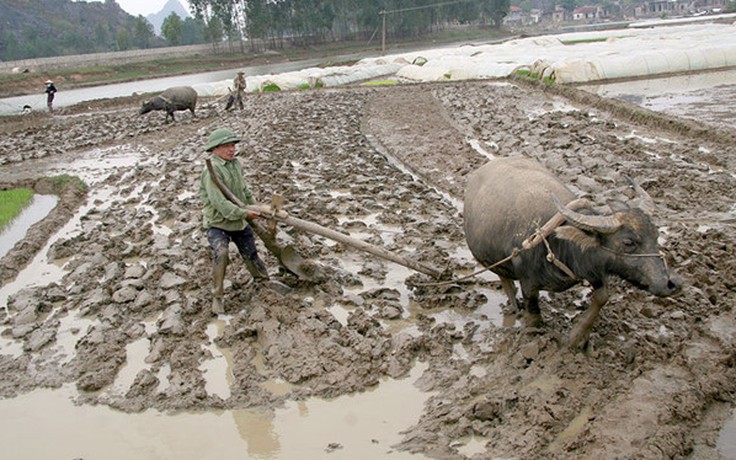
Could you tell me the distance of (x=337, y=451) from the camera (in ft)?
14.0

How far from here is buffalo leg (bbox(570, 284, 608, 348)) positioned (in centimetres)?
466

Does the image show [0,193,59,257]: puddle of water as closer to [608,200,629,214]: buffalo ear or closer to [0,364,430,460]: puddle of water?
[0,364,430,460]: puddle of water

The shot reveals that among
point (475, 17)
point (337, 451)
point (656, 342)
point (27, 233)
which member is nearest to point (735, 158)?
point (656, 342)

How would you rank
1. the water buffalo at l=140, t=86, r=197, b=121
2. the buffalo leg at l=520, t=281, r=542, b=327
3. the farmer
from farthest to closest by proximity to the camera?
the water buffalo at l=140, t=86, r=197, b=121, the farmer, the buffalo leg at l=520, t=281, r=542, b=327

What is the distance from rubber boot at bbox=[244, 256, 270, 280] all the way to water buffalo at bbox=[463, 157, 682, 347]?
2343mm

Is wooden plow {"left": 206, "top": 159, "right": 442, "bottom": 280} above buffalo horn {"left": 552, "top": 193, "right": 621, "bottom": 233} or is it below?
below

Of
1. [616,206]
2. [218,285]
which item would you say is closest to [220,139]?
[218,285]

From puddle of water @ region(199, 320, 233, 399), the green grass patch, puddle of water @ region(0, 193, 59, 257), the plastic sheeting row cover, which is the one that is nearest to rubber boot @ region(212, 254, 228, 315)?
puddle of water @ region(199, 320, 233, 399)

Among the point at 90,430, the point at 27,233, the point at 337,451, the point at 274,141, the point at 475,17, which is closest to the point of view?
the point at 337,451

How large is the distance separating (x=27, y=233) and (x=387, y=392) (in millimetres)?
7472

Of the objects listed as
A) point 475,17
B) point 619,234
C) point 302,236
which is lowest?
point 302,236

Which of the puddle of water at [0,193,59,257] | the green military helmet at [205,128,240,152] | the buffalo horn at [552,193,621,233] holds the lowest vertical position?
the puddle of water at [0,193,59,257]

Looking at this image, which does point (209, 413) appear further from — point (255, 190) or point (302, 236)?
point (255, 190)

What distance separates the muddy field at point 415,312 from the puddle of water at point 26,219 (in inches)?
21.4
